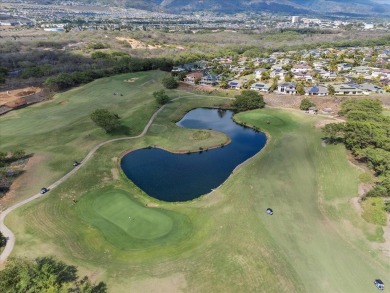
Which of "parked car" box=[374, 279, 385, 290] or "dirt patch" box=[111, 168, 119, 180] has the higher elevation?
"parked car" box=[374, 279, 385, 290]

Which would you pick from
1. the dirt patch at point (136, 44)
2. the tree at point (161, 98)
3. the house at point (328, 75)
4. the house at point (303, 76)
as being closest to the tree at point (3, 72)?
the tree at point (161, 98)

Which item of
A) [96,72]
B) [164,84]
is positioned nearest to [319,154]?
[164,84]

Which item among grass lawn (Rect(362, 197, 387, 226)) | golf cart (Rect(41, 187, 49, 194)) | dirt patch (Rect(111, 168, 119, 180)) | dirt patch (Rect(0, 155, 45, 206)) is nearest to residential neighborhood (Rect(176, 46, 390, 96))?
grass lawn (Rect(362, 197, 387, 226))

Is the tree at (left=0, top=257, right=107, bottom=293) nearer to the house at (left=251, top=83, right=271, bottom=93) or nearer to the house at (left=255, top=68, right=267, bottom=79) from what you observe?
the house at (left=251, top=83, right=271, bottom=93)

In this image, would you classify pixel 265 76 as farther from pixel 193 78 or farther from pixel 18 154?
pixel 18 154

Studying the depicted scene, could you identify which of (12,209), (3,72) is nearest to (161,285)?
(12,209)

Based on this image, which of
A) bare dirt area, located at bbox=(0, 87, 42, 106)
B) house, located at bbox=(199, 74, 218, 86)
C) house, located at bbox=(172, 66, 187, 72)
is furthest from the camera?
house, located at bbox=(172, 66, 187, 72)
